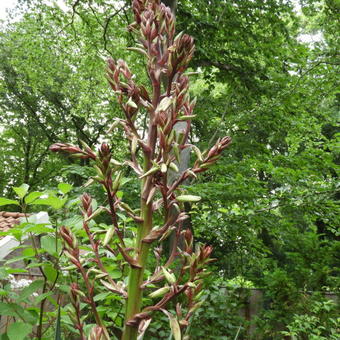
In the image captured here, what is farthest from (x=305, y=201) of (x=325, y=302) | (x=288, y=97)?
(x=288, y=97)

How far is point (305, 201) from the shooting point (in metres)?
5.56

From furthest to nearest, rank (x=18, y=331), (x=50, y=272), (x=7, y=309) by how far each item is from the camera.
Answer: (x=50, y=272) → (x=7, y=309) → (x=18, y=331)

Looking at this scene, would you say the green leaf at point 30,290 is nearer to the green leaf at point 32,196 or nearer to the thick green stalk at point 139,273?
the green leaf at point 32,196

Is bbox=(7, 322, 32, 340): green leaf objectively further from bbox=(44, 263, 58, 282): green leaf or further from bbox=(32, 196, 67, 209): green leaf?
bbox=(32, 196, 67, 209): green leaf

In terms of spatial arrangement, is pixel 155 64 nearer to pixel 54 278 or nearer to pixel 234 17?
pixel 54 278

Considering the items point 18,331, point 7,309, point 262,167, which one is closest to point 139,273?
point 18,331

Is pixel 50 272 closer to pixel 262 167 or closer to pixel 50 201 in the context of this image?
pixel 50 201

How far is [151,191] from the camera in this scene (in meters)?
1.05

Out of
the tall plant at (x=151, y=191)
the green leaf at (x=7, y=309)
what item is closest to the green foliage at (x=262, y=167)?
the green leaf at (x=7, y=309)

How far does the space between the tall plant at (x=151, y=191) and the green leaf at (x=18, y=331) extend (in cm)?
56

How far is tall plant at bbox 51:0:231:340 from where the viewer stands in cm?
95

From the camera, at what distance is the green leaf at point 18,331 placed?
54.6 inches

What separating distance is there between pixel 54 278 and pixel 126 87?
99 centimetres

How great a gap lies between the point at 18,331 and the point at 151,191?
866mm
